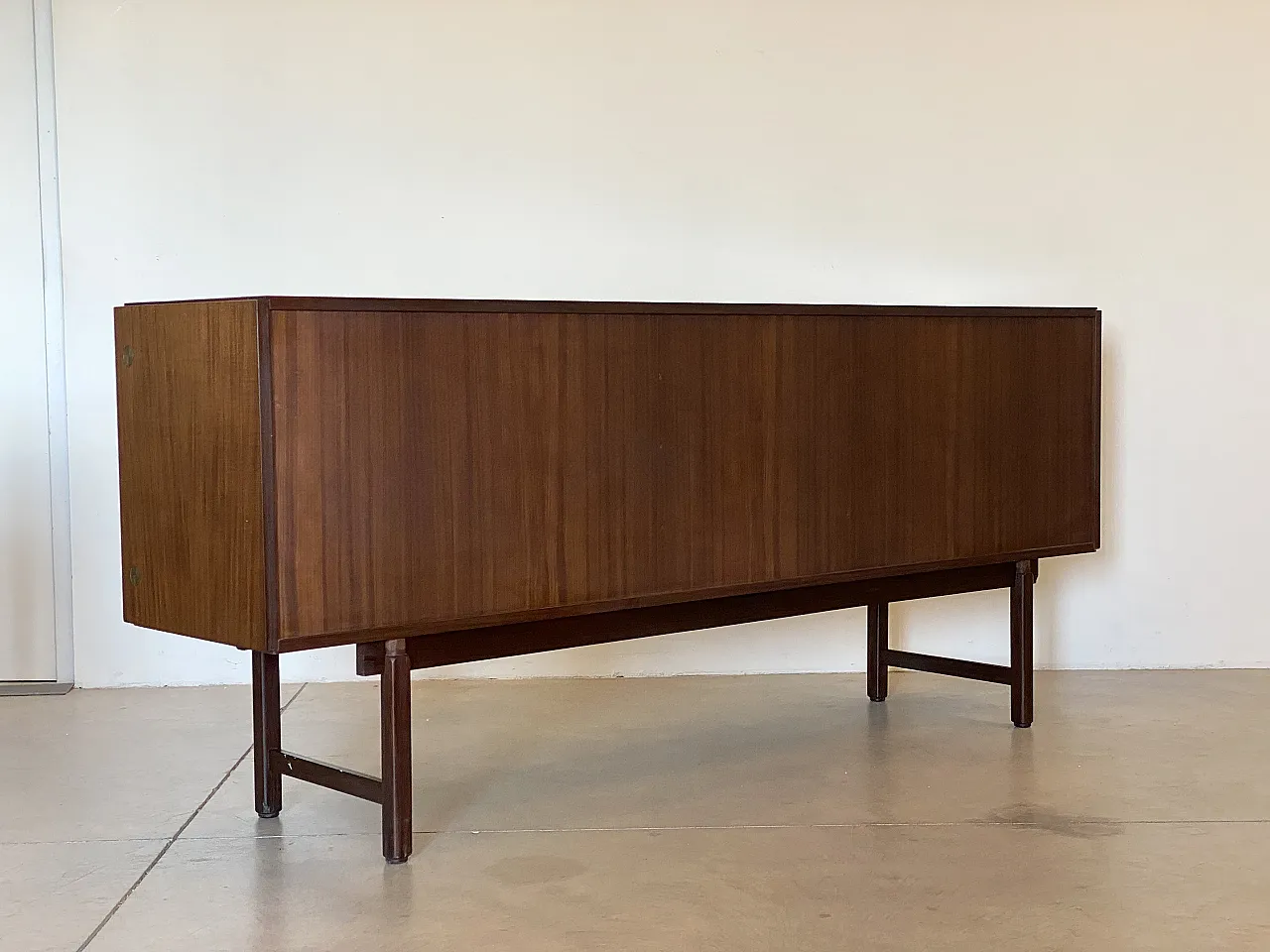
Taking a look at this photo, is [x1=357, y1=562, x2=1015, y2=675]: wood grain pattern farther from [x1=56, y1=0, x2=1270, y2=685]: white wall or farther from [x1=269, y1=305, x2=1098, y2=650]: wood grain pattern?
[x1=56, y1=0, x2=1270, y2=685]: white wall

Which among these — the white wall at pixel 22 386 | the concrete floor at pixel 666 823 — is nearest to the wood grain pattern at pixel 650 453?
the concrete floor at pixel 666 823

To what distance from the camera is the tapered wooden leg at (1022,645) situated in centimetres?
378

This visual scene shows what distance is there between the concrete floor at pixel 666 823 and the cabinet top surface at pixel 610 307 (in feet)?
3.35

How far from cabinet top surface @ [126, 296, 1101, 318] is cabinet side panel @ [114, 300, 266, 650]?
0.07 metres

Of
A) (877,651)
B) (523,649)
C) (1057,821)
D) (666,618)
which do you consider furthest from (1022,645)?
(523,649)

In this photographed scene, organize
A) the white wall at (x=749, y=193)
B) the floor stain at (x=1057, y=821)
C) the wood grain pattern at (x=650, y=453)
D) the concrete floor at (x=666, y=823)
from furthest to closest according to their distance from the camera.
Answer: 1. the white wall at (x=749, y=193)
2. the floor stain at (x=1057, y=821)
3. the wood grain pattern at (x=650, y=453)
4. the concrete floor at (x=666, y=823)

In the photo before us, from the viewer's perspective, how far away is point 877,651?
4.05 metres

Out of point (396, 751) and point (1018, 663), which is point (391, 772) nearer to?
point (396, 751)

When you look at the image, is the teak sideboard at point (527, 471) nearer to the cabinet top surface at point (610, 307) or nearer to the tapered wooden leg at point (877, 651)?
the cabinet top surface at point (610, 307)

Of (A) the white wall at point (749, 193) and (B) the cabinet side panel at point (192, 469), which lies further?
(A) the white wall at point (749, 193)

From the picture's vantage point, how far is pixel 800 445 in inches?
126

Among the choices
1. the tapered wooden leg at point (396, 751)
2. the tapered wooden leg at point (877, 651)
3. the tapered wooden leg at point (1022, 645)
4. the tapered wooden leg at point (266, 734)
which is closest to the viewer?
the tapered wooden leg at point (396, 751)

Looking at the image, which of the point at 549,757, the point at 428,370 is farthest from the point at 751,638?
the point at 428,370

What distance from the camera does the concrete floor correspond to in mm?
2439
